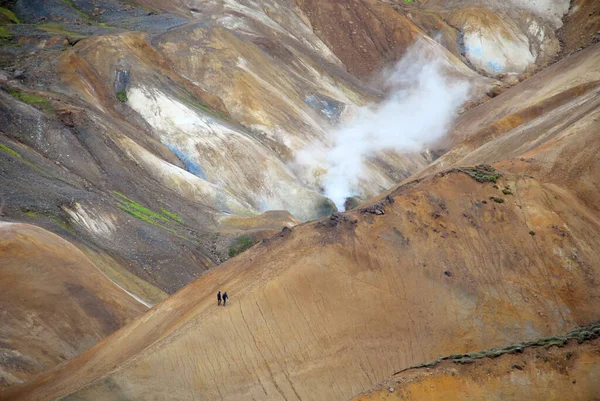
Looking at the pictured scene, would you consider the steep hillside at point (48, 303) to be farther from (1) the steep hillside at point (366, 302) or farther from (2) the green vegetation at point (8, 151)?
(2) the green vegetation at point (8, 151)

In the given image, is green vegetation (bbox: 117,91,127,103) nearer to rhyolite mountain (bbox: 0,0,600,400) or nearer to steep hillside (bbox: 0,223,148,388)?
rhyolite mountain (bbox: 0,0,600,400)

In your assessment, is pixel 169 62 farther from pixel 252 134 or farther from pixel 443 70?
pixel 443 70

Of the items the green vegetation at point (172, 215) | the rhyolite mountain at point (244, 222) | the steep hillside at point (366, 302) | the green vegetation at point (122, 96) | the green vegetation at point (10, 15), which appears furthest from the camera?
the green vegetation at point (10, 15)

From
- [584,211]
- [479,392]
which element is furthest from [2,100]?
[479,392]

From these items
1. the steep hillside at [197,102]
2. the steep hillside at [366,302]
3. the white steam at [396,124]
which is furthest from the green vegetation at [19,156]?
the white steam at [396,124]

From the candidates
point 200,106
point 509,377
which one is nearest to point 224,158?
point 200,106

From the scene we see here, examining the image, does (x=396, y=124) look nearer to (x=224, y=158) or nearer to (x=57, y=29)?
(x=224, y=158)
